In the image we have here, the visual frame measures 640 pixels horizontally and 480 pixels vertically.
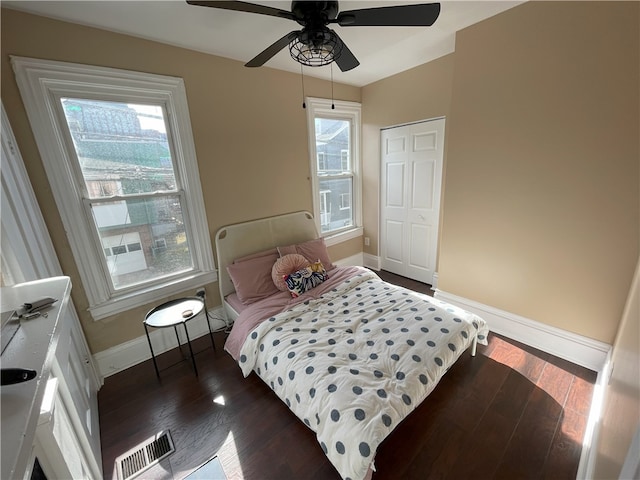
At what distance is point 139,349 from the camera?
2.21 m

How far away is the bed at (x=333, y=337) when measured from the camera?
1236mm

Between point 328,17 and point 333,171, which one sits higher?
point 328,17

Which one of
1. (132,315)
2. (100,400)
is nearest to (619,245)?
(132,315)

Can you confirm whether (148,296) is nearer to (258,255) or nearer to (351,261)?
(258,255)

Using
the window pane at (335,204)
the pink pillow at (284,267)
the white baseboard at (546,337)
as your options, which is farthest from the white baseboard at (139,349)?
the white baseboard at (546,337)

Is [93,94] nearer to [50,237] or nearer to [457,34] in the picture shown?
[50,237]

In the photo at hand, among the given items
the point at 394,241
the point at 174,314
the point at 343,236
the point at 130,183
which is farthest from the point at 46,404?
the point at 394,241

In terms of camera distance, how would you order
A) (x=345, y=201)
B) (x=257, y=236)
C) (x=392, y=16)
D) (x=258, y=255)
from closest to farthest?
(x=392, y=16)
(x=258, y=255)
(x=257, y=236)
(x=345, y=201)

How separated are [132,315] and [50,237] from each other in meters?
0.80

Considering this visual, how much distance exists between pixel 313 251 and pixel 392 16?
200 cm

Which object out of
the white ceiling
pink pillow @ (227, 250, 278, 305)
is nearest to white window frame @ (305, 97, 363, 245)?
the white ceiling

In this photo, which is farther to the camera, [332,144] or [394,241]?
[394,241]

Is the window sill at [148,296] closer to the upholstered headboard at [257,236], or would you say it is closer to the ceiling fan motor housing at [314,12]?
the upholstered headboard at [257,236]

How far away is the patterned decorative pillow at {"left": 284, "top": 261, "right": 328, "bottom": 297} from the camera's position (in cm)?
230
